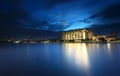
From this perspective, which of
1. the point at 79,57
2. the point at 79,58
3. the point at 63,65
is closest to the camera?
the point at 63,65

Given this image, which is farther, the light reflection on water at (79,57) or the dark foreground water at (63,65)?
the light reflection on water at (79,57)

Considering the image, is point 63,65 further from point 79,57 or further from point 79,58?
point 79,57

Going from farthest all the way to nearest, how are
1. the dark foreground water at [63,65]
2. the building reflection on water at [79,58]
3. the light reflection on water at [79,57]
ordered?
the light reflection on water at [79,57]
the building reflection on water at [79,58]
the dark foreground water at [63,65]

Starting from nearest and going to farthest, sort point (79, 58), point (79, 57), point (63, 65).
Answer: point (63, 65) < point (79, 58) < point (79, 57)

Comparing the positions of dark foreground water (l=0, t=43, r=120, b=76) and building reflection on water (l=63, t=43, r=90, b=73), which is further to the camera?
building reflection on water (l=63, t=43, r=90, b=73)

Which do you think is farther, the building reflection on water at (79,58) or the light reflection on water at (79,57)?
the light reflection on water at (79,57)

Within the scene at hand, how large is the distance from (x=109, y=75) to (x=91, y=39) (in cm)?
17673

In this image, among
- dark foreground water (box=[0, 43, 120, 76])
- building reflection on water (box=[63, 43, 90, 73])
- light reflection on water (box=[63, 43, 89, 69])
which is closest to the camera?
dark foreground water (box=[0, 43, 120, 76])

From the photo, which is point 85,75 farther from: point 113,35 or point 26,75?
point 113,35

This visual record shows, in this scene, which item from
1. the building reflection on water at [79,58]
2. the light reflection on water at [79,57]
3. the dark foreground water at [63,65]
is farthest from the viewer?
the light reflection on water at [79,57]

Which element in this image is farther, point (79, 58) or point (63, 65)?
point (79, 58)

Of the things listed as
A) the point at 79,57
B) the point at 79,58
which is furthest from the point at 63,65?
the point at 79,57

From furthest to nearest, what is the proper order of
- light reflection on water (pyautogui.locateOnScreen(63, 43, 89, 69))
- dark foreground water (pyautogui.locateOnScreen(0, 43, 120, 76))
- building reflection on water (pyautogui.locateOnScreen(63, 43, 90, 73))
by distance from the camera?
1. light reflection on water (pyautogui.locateOnScreen(63, 43, 89, 69))
2. building reflection on water (pyautogui.locateOnScreen(63, 43, 90, 73))
3. dark foreground water (pyautogui.locateOnScreen(0, 43, 120, 76))

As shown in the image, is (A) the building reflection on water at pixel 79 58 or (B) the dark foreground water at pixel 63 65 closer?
(B) the dark foreground water at pixel 63 65
